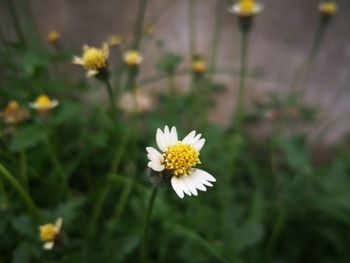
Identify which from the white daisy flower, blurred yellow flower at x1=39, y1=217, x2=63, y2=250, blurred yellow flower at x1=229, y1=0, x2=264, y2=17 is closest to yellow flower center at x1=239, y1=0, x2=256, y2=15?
blurred yellow flower at x1=229, y1=0, x2=264, y2=17

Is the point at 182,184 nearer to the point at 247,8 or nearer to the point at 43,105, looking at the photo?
the point at 43,105

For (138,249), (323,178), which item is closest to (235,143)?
(323,178)

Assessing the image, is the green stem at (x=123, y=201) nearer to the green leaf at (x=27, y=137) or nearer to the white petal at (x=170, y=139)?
the green leaf at (x=27, y=137)

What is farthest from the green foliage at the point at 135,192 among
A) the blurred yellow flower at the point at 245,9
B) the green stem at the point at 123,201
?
the blurred yellow flower at the point at 245,9

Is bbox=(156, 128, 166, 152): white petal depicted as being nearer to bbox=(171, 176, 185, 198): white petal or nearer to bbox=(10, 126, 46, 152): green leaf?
bbox=(171, 176, 185, 198): white petal

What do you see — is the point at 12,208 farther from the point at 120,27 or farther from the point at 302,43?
the point at 302,43

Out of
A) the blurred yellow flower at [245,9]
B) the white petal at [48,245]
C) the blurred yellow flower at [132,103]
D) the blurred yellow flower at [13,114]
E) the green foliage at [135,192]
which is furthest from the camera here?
the blurred yellow flower at [132,103]

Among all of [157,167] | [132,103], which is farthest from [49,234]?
[132,103]
